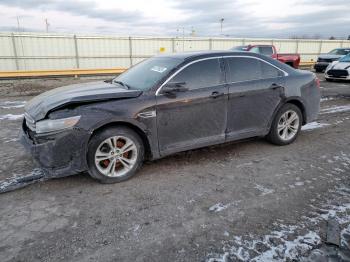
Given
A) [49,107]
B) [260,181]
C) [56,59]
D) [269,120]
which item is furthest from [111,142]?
[56,59]

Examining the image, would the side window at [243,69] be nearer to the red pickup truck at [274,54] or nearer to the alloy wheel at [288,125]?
the alloy wheel at [288,125]

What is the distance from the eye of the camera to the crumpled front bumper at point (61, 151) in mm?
3406

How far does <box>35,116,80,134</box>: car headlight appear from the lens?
3.41m

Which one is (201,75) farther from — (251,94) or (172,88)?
(251,94)

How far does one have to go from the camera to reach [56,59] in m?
17.2

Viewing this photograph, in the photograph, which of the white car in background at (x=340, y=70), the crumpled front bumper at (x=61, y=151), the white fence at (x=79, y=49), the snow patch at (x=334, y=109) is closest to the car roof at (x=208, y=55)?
the crumpled front bumper at (x=61, y=151)

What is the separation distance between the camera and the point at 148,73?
4.38 m

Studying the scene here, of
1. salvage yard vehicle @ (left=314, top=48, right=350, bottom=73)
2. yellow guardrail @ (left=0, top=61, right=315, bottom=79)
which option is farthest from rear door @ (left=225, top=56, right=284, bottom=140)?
salvage yard vehicle @ (left=314, top=48, right=350, bottom=73)

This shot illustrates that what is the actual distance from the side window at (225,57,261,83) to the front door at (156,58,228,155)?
0.61ft

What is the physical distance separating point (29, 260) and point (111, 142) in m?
1.63

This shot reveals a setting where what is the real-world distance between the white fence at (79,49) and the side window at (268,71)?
1517 cm

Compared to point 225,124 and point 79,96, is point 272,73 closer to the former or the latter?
point 225,124

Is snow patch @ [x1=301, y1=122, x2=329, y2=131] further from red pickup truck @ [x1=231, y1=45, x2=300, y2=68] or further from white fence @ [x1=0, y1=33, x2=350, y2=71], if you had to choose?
white fence @ [x1=0, y1=33, x2=350, y2=71]

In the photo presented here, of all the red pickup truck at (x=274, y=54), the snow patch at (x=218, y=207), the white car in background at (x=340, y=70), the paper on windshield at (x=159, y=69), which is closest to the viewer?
the snow patch at (x=218, y=207)
